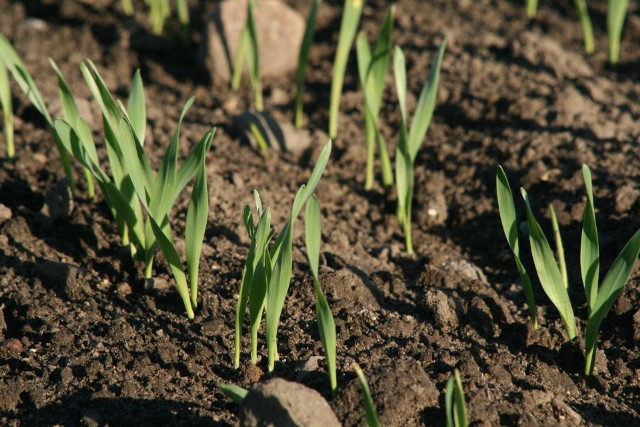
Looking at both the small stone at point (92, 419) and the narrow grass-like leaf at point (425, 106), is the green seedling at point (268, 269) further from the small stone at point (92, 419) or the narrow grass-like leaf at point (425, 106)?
the narrow grass-like leaf at point (425, 106)

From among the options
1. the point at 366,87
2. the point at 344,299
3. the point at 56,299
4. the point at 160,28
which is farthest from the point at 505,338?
the point at 160,28

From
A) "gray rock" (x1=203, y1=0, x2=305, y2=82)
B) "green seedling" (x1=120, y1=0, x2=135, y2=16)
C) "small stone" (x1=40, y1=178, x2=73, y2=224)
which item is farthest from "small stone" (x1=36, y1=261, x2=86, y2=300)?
"green seedling" (x1=120, y1=0, x2=135, y2=16)

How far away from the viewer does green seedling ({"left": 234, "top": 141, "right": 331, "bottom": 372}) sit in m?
1.77

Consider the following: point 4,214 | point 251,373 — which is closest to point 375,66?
point 251,373

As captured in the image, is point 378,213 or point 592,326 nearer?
point 592,326

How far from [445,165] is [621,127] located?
0.70m

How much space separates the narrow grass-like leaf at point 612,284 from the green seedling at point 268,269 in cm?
74

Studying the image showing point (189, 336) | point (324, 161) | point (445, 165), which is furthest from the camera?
point (445, 165)

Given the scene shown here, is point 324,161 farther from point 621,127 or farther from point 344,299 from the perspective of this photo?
point 621,127

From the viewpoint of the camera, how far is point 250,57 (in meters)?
3.27

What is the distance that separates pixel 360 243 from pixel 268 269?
2.57 ft

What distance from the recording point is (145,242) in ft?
7.40

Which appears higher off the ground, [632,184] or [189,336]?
[632,184]

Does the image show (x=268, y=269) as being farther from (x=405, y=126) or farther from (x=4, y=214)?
(x=4, y=214)
